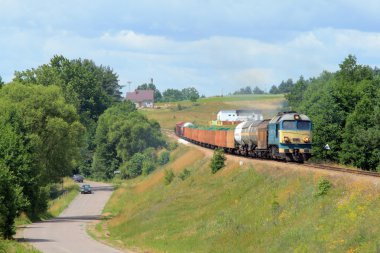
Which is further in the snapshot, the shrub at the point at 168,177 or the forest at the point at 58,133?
the shrub at the point at 168,177

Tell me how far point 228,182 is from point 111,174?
9051 centimetres

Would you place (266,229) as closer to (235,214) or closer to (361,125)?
(235,214)

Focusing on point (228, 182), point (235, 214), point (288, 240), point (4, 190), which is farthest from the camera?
point (228, 182)

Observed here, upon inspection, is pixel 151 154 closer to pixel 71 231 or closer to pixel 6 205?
pixel 71 231

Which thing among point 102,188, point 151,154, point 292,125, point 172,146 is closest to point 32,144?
point 292,125

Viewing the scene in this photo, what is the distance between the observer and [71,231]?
69750mm

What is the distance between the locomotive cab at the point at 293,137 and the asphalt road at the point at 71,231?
49.1ft

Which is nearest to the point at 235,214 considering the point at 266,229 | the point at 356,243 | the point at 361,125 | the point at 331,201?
the point at 266,229

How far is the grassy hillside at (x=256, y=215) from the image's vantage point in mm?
35281

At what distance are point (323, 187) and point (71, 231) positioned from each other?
114 feet

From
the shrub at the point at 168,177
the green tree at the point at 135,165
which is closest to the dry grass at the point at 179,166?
the shrub at the point at 168,177

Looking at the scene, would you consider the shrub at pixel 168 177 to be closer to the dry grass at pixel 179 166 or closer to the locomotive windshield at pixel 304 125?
Result: the dry grass at pixel 179 166

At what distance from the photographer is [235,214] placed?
49062 mm

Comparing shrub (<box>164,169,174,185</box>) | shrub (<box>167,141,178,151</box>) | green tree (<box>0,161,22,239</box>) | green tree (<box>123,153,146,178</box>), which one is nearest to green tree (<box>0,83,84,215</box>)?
shrub (<box>164,169,174,185</box>)
